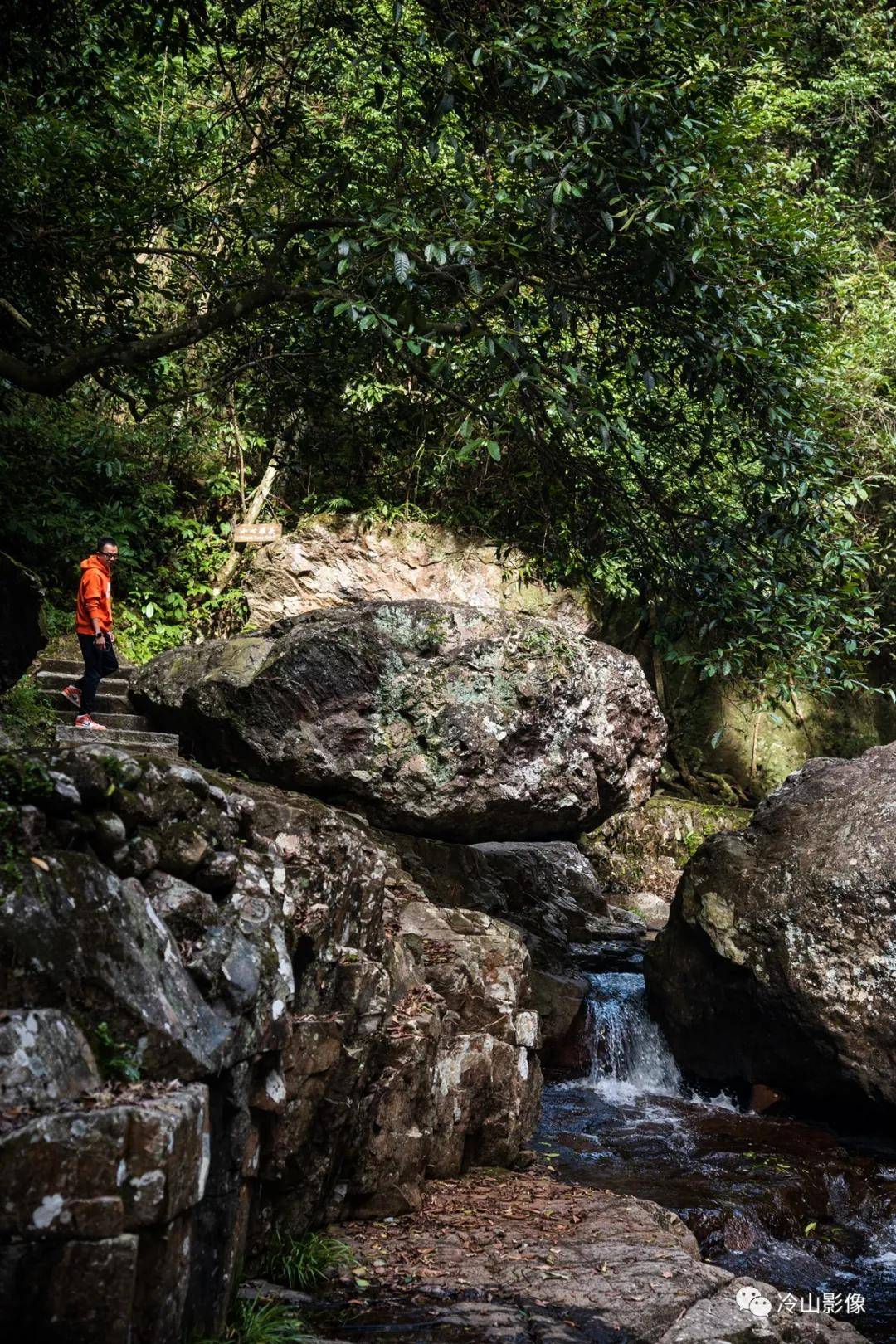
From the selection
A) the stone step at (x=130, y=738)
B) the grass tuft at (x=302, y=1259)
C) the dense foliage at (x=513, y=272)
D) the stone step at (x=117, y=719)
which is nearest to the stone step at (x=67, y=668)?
the stone step at (x=117, y=719)

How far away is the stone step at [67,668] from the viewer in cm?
1248

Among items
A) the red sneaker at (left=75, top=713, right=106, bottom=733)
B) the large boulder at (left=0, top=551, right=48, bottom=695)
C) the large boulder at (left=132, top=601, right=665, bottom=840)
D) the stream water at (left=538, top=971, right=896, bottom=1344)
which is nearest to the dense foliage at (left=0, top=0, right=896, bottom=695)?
the large boulder at (left=0, top=551, right=48, bottom=695)

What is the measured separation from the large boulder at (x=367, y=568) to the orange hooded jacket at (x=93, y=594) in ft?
19.1

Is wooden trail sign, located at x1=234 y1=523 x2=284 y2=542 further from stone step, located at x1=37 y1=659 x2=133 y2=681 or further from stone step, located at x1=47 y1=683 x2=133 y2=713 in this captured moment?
stone step, located at x1=47 y1=683 x2=133 y2=713

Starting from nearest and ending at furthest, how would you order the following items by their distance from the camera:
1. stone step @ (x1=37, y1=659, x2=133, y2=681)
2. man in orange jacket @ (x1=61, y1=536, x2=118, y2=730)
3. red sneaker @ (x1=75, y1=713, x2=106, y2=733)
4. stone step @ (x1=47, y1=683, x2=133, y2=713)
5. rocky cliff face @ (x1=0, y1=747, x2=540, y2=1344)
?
rocky cliff face @ (x1=0, y1=747, x2=540, y2=1344), red sneaker @ (x1=75, y1=713, x2=106, y2=733), man in orange jacket @ (x1=61, y1=536, x2=118, y2=730), stone step @ (x1=47, y1=683, x2=133, y2=713), stone step @ (x1=37, y1=659, x2=133, y2=681)

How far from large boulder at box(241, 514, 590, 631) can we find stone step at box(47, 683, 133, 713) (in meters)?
4.38

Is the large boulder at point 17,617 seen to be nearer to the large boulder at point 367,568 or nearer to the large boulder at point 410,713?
the large boulder at point 410,713

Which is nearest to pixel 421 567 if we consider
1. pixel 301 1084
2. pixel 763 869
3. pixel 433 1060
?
pixel 763 869

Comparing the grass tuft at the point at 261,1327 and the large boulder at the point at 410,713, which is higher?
the large boulder at the point at 410,713

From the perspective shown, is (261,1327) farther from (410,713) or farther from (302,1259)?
(410,713)

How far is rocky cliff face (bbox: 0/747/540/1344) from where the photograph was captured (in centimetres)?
337

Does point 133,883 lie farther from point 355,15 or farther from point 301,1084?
point 355,15

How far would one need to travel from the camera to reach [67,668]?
12758 mm

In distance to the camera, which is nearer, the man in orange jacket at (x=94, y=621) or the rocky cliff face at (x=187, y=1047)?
the rocky cliff face at (x=187, y=1047)
